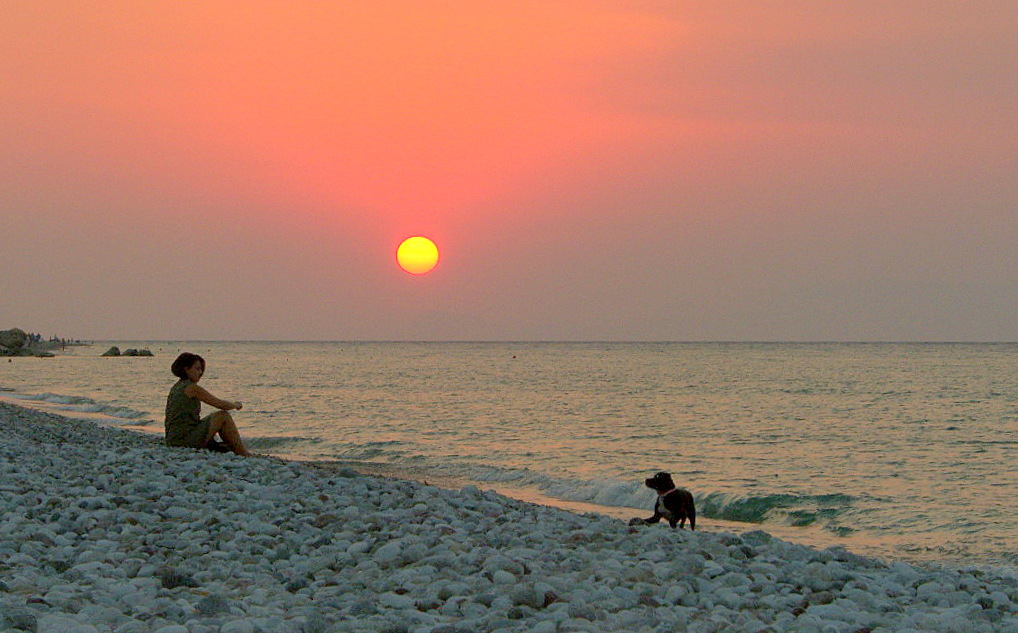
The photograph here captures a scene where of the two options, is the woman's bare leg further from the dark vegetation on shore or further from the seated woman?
the dark vegetation on shore

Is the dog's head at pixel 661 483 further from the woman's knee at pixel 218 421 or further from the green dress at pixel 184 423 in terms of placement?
the green dress at pixel 184 423

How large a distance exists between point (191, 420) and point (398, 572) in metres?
9.14

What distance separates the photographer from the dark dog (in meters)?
11.3

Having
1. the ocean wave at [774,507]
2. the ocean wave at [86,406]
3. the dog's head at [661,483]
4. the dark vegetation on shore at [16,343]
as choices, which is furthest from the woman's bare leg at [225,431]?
the dark vegetation on shore at [16,343]

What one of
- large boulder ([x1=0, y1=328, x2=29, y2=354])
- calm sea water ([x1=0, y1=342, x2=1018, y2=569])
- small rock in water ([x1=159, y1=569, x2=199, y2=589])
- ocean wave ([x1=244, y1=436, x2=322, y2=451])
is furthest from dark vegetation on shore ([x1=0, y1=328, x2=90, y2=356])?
small rock in water ([x1=159, y1=569, x2=199, y2=589])

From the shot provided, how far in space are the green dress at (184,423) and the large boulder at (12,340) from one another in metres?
117

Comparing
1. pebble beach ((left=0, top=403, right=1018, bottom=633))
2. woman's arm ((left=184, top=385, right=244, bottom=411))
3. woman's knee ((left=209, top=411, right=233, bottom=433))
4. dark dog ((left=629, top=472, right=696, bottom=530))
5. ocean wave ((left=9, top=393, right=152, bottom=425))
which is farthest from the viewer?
ocean wave ((left=9, top=393, right=152, bottom=425))

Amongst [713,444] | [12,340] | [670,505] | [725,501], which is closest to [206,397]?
[670,505]

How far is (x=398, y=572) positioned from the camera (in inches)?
259

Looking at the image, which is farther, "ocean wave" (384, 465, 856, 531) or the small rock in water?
"ocean wave" (384, 465, 856, 531)

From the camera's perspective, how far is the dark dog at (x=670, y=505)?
37.2 ft

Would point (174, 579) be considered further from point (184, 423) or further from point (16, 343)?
point (16, 343)

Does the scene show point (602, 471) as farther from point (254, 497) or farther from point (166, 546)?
point (166, 546)

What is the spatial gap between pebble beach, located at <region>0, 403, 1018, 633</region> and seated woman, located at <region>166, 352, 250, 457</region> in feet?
13.7
